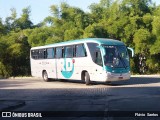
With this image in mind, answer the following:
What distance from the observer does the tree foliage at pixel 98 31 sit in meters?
36.6

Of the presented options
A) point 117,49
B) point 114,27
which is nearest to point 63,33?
point 114,27

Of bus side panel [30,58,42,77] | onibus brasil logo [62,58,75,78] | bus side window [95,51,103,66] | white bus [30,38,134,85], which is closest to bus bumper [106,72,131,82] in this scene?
white bus [30,38,134,85]

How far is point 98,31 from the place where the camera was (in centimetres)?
3750

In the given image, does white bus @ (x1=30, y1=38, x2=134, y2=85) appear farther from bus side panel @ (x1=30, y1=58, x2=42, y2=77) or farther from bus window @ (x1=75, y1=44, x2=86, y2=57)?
bus side panel @ (x1=30, y1=58, x2=42, y2=77)

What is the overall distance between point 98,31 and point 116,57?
15.5 metres

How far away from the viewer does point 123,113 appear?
11.2m

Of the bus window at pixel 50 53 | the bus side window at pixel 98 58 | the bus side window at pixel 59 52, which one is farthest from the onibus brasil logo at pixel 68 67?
the bus side window at pixel 98 58

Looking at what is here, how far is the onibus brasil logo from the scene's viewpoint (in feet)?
Answer: 81.9

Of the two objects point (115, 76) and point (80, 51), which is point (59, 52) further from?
point (115, 76)

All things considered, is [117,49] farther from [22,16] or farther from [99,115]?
[22,16]

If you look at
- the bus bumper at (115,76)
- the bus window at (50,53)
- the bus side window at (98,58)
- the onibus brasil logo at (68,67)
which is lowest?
the bus bumper at (115,76)

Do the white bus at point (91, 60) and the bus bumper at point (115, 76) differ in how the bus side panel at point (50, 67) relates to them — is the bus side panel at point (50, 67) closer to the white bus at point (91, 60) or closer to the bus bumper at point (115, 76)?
the white bus at point (91, 60)

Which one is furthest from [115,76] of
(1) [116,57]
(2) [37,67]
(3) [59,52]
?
(2) [37,67]

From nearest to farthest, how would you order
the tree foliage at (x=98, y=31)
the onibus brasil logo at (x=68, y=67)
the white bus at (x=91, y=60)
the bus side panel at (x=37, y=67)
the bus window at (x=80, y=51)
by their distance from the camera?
the white bus at (x=91, y=60)
the bus window at (x=80, y=51)
the onibus brasil logo at (x=68, y=67)
the bus side panel at (x=37, y=67)
the tree foliage at (x=98, y=31)
